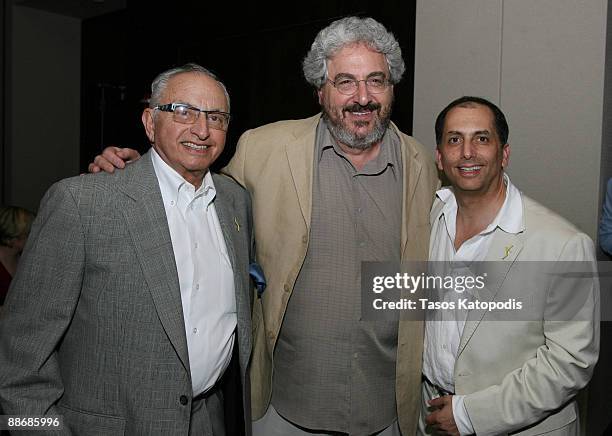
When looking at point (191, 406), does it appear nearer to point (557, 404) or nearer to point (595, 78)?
point (557, 404)

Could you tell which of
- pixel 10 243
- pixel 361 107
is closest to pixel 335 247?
pixel 361 107

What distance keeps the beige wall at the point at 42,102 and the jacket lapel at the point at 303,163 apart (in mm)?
4372

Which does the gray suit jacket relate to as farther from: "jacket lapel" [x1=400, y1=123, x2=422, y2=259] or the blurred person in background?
the blurred person in background

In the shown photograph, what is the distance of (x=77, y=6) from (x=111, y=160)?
4442 mm

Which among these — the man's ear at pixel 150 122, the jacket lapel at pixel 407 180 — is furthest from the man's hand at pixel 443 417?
the man's ear at pixel 150 122

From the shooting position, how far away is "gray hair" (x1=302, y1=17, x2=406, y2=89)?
2072 millimetres

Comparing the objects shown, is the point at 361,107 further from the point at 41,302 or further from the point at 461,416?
the point at 41,302

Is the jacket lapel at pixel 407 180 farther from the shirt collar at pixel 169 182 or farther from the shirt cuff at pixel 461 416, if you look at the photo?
the shirt collar at pixel 169 182

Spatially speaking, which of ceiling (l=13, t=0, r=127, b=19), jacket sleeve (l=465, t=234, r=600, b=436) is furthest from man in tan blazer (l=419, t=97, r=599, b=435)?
ceiling (l=13, t=0, r=127, b=19)

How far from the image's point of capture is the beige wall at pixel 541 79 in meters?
2.62

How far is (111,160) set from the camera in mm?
1812

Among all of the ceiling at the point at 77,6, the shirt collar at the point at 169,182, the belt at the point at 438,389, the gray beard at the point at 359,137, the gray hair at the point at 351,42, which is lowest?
the belt at the point at 438,389

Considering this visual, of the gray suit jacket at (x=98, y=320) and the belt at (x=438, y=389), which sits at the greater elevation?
the gray suit jacket at (x=98, y=320)

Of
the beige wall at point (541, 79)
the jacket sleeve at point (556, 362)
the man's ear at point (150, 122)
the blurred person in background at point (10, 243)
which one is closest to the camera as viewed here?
the jacket sleeve at point (556, 362)
